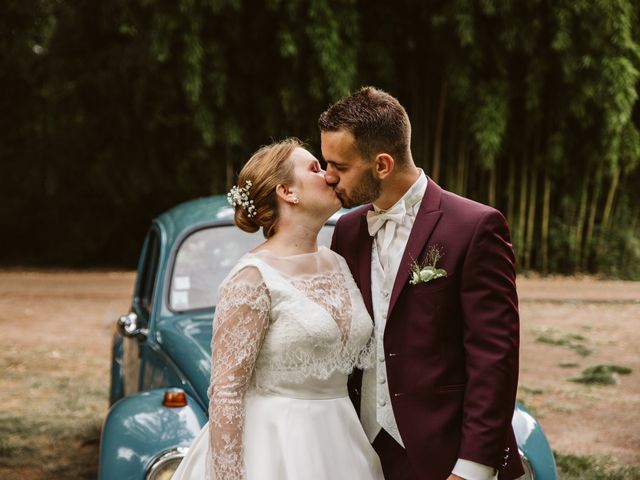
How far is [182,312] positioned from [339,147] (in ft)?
6.68

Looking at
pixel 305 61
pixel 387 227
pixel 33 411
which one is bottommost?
pixel 33 411

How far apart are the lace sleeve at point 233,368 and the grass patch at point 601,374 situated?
5198mm

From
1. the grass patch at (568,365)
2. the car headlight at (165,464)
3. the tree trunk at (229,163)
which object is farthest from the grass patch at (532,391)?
the tree trunk at (229,163)

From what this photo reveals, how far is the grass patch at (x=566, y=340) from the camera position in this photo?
788 cm

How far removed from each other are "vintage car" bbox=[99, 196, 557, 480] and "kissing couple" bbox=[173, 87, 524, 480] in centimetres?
63

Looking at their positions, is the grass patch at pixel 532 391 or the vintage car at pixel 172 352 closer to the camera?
the vintage car at pixel 172 352

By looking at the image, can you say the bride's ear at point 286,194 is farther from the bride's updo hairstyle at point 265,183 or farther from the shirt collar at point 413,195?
the shirt collar at point 413,195

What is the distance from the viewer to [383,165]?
220 centimetres

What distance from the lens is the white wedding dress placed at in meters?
2.13

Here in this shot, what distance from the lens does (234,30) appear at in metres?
11.8

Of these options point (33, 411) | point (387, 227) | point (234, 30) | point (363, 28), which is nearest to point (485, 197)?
point (363, 28)

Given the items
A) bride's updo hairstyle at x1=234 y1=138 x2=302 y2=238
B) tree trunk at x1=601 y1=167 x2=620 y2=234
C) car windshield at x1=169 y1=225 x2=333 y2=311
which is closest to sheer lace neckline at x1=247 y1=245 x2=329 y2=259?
bride's updo hairstyle at x1=234 y1=138 x2=302 y2=238

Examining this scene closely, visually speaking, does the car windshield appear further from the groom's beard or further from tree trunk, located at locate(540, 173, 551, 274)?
tree trunk, located at locate(540, 173, 551, 274)

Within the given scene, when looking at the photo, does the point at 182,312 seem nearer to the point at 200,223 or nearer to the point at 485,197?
the point at 200,223
